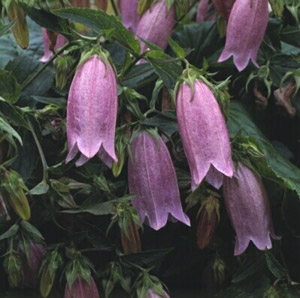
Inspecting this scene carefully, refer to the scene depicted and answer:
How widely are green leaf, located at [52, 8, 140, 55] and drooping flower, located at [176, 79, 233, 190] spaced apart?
0.33 feet

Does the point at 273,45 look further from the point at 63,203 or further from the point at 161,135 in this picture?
the point at 63,203

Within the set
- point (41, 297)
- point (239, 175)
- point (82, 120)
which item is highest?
point (82, 120)

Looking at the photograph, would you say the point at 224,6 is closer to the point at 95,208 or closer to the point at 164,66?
the point at 164,66

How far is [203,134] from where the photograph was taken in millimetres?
772

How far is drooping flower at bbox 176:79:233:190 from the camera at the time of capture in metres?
0.77

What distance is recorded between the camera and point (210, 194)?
87cm

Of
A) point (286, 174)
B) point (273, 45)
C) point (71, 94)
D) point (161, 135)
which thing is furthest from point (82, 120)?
point (273, 45)

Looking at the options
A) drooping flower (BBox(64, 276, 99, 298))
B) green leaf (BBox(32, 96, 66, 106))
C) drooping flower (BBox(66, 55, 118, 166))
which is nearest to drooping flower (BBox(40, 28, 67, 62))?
green leaf (BBox(32, 96, 66, 106))

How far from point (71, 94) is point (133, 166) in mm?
107

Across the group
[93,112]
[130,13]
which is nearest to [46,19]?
[93,112]

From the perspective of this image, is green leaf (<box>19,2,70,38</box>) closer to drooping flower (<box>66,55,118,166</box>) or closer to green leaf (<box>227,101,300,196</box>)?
drooping flower (<box>66,55,118,166</box>)

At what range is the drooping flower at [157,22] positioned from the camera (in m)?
0.99

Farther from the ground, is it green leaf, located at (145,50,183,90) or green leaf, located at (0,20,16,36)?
green leaf, located at (0,20,16,36)

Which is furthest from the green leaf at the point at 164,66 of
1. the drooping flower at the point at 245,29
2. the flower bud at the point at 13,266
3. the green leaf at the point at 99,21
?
the flower bud at the point at 13,266
